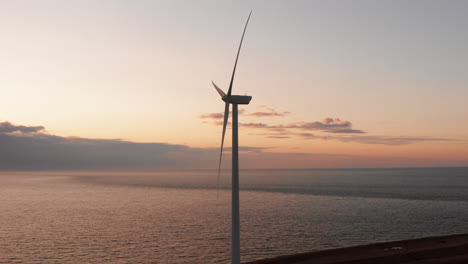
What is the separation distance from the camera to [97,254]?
4516cm

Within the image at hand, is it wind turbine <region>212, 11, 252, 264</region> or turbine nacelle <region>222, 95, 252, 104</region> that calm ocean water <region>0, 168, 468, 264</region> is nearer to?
wind turbine <region>212, 11, 252, 264</region>

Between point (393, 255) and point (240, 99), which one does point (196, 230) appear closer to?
point (393, 255)

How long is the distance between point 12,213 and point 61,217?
610 inches

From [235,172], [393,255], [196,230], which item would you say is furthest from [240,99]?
[196,230]

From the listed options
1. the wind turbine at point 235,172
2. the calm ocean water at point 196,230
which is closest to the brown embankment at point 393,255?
the wind turbine at point 235,172

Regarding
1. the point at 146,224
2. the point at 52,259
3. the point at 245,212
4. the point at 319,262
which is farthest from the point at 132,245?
the point at 245,212

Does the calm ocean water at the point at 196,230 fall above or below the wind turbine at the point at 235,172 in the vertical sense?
below

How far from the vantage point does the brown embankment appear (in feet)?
102

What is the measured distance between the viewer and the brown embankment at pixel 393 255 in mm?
31125

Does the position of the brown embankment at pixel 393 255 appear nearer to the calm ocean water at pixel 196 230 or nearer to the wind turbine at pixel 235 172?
the wind turbine at pixel 235 172

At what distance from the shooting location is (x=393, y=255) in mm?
32312

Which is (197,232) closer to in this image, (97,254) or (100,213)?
(97,254)

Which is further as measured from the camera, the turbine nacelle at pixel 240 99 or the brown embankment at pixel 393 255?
the brown embankment at pixel 393 255

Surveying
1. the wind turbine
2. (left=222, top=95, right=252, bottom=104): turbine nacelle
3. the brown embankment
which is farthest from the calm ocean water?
(left=222, top=95, right=252, bottom=104): turbine nacelle
